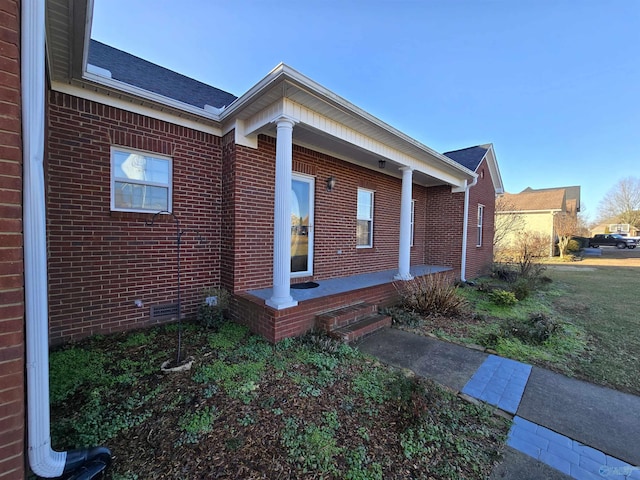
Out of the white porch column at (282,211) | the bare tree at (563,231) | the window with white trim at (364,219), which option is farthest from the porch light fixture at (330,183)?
the bare tree at (563,231)

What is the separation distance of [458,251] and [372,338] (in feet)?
19.7

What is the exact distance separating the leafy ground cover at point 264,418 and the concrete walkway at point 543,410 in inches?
8.5

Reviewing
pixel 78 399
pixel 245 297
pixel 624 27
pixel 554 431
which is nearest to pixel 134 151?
pixel 245 297

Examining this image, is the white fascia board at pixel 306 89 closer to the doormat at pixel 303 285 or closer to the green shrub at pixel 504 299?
the doormat at pixel 303 285

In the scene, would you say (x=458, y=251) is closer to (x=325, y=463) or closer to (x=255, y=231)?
(x=255, y=231)

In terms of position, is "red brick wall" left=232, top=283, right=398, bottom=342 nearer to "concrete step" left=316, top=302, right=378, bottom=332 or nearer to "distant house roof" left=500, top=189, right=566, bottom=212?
"concrete step" left=316, top=302, right=378, bottom=332

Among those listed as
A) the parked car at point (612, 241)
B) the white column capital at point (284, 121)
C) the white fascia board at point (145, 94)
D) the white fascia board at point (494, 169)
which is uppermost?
the white fascia board at point (494, 169)

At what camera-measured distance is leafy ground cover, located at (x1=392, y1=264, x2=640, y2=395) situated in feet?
11.8

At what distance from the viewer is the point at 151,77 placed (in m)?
5.18

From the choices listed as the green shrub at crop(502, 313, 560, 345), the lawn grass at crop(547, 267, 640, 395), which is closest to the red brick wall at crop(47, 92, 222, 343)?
the green shrub at crop(502, 313, 560, 345)

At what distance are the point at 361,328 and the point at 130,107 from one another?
5.05 meters

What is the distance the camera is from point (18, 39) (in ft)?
4.45

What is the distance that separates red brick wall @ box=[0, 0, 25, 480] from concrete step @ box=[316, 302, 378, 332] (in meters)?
3.38

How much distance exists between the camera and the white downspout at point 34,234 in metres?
1.43
